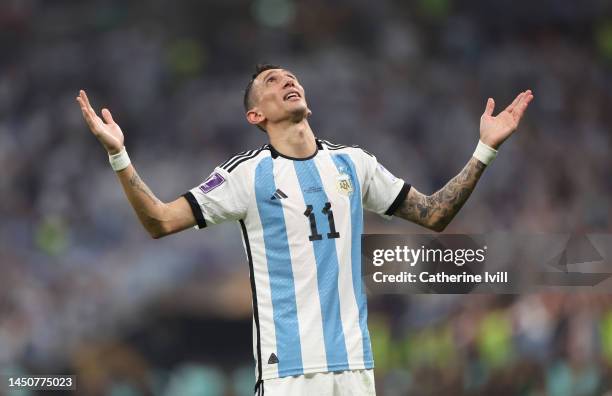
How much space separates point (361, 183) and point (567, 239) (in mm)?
3636

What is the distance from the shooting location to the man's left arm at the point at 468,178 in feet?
11.4

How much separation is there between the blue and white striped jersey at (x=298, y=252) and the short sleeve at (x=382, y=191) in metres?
0.13

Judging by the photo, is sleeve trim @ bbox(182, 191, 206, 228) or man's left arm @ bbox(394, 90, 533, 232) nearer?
sleeve trim @ bbox(182, 191, 206, 228)

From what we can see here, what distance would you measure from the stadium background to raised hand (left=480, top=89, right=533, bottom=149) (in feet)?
10.6

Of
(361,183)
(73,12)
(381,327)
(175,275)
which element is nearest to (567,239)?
(381,327)

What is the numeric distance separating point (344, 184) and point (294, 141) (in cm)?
26

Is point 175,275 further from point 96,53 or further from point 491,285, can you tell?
point 491,285

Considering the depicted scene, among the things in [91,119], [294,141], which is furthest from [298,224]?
[91,119]

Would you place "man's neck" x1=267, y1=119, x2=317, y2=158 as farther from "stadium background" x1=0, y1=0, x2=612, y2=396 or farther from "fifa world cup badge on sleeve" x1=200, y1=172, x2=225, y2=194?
"stadium background" x1=0, y1=0, x2=612, y2=396

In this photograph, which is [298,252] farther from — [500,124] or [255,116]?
[500,124]

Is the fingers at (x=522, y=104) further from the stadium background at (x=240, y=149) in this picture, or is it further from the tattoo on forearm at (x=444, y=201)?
the stadium background at (x=240, y=149)

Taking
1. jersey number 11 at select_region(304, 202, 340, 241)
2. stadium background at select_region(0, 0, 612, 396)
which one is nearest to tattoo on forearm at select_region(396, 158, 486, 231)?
jersey number 11 at select_region(304, 202, 340, 241)

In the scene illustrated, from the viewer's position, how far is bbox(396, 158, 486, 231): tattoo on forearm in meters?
3.52

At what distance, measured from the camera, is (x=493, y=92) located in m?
7.15
